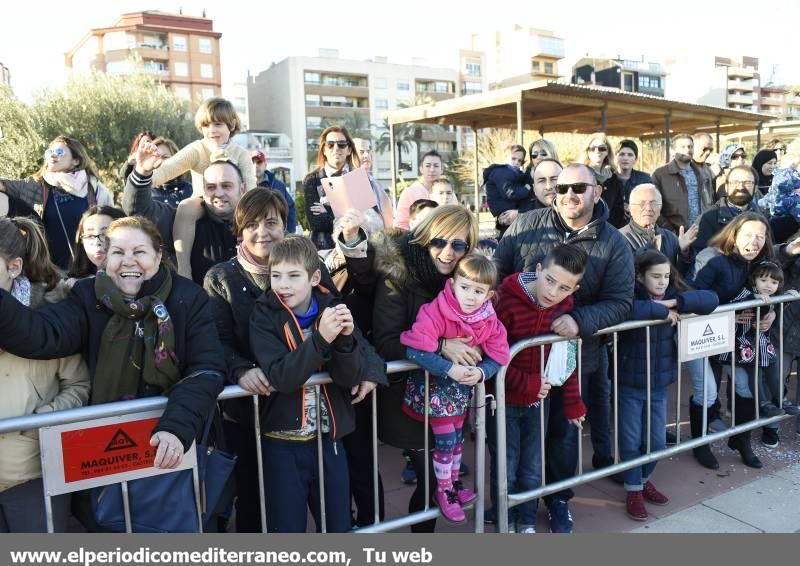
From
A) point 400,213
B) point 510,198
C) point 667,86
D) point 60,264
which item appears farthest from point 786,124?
point 667,86

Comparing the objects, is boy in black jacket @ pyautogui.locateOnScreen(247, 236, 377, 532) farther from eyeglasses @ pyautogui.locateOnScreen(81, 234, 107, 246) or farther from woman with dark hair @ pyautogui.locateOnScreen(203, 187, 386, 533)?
eyeglasses @ pyautogui.locateOnScreen(81, 234, 107, 246)

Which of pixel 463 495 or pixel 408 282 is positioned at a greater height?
pixel 408 282

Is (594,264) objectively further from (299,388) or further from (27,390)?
(27,390)

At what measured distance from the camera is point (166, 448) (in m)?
2.12

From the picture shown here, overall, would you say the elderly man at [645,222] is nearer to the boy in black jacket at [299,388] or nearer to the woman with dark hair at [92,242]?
the boy in black jacket at [299,388]

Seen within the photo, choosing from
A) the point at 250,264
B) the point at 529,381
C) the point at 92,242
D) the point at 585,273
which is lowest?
the point at 529,381

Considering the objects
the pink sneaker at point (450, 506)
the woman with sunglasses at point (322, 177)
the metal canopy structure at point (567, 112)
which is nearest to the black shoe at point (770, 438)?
the pink sneaker at point (450, 506)

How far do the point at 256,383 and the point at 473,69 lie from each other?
92604mm

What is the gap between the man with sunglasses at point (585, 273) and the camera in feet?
10.8

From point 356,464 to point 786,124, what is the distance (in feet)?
64.9

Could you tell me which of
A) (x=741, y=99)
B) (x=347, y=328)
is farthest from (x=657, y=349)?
(x=741, y=99)

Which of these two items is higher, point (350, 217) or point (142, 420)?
point (350, 217)

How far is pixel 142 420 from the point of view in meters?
2.22
